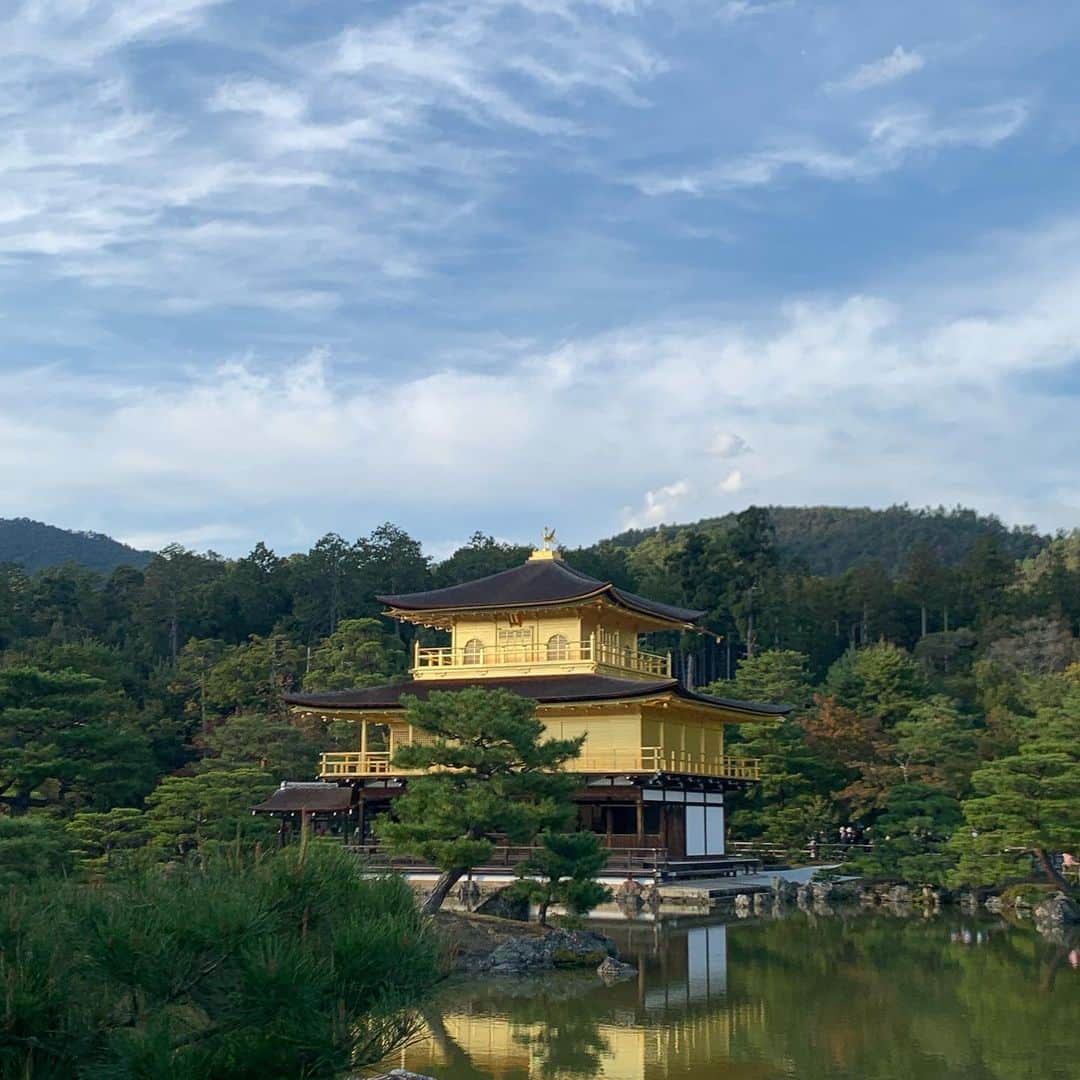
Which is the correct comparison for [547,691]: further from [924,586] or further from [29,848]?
[924,586]

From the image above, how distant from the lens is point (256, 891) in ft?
21.2

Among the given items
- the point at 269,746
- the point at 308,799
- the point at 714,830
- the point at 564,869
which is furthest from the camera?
the point at 269,746

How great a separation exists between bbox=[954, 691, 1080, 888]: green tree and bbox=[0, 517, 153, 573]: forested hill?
88829mm

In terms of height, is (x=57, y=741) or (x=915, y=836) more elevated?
(x=57, y=741)

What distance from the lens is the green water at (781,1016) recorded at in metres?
12.1

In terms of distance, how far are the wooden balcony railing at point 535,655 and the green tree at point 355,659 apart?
8778 mm

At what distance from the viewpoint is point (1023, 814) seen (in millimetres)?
24578

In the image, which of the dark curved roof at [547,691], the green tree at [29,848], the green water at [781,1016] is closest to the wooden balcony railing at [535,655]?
the dark curved roof at [547,691]

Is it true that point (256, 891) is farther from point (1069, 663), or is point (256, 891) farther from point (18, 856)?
point (1069, 663)

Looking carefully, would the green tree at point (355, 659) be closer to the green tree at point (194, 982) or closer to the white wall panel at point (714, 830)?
the white wall panel at point (714, 830)

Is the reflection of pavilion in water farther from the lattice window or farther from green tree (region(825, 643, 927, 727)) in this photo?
green tree (region(825, 643, 927, 727))

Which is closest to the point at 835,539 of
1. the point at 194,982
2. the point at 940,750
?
the point at 940,750

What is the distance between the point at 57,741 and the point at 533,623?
11203 millimetres

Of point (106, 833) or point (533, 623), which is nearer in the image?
point (106, 833)
